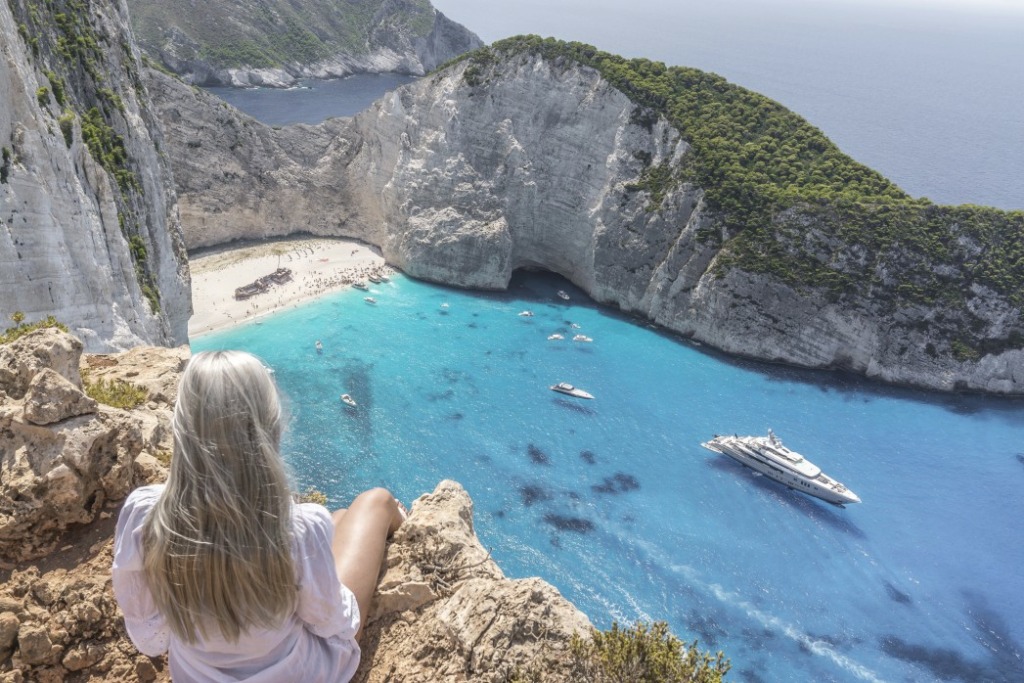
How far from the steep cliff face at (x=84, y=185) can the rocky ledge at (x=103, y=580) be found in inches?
521

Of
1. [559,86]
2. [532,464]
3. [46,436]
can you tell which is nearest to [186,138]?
[559,86]

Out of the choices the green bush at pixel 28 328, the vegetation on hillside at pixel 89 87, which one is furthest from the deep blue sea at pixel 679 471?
the green bush at pixel 28 328

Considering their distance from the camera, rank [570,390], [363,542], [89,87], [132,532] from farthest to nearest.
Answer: [570,390] < [89,87] < [363,542] < [132,532]

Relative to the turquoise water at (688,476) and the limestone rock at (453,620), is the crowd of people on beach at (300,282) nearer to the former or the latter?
the turquoise water at (688,476)

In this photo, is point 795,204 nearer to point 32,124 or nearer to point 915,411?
point 915,411

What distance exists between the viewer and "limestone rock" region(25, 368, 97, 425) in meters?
7.21

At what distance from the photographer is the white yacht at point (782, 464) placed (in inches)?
1310

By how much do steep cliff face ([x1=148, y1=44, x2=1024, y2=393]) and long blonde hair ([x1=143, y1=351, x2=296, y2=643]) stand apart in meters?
45.9

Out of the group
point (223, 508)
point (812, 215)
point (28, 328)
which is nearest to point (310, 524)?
point (223, 508)

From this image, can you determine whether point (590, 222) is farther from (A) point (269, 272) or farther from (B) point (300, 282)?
(A) point (269, 272)

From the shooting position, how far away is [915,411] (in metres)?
42.0

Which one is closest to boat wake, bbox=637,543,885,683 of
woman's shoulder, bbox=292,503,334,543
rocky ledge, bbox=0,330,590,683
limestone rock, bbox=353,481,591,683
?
rocky ledge, bbox=0,330,590,683

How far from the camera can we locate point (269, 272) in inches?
2100

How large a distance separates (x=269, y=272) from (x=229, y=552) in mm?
53669
